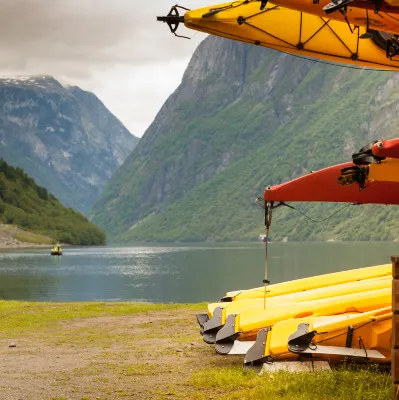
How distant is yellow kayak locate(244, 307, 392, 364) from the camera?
13.8 metres

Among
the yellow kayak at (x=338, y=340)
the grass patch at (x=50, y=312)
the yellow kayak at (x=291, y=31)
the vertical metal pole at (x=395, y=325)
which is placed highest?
the yellow kayak at (x=291, y=31)

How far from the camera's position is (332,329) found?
559 inches

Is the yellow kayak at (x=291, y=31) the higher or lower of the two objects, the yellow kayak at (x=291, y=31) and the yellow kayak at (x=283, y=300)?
the higher

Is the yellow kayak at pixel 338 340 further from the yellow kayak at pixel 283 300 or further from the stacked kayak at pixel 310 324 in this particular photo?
the yellow kayak at pixel 283 300

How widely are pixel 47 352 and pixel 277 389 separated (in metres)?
7.83

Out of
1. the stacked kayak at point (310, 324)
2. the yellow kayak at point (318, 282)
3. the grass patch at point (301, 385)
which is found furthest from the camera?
the yellow kayak at point (318, 282)

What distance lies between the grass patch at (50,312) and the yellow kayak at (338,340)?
434 inches

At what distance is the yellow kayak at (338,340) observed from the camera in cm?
1383

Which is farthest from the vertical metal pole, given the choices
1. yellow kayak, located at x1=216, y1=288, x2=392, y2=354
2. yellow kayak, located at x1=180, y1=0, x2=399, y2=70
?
yellow kayak, located at x1=180, y1=0, x2=399, y2=70

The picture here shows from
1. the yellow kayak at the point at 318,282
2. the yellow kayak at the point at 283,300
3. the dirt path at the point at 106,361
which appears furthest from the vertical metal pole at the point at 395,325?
the yellow kayak at the point at 318,282

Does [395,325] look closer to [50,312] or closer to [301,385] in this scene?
[301,385]

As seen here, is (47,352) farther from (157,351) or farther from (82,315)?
(82,315)

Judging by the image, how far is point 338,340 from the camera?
14141mm

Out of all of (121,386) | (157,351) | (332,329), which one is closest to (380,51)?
(332,329)
